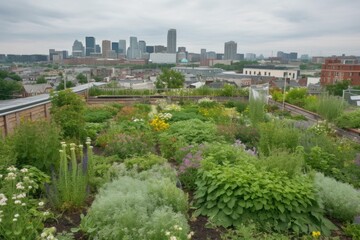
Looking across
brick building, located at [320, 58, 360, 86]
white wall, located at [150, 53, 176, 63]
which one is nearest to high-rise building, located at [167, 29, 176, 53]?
white wall, located at [150, 53, 176, 63]

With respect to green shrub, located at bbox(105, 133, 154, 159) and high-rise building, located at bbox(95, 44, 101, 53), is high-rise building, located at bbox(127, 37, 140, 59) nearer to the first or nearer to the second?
high-rise building, located at bbox(95, 44, 101, 53)

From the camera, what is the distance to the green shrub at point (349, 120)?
25.7 ft

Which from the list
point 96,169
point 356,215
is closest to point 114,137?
point 96,169

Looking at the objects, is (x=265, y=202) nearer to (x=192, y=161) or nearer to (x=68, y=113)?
(x=192, y=161)

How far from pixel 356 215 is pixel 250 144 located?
8.81ft

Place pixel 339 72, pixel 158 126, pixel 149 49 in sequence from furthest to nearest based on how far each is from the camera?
1. pixel 149 49
2. pixel 339 72
3. pixel 158 126

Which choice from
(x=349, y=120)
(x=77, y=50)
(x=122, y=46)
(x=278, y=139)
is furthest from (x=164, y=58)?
(x=278, y=139)

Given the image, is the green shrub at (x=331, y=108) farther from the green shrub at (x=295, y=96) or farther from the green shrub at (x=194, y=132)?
the green shrub at (x=194, y=132)

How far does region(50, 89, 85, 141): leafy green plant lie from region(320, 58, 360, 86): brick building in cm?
4876

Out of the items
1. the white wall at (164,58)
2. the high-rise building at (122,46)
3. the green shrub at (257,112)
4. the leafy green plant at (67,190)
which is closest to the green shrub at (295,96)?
the green shrub at (257,112)

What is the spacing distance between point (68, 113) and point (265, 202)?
4.73m

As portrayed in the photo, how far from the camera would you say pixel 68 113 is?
242 inches

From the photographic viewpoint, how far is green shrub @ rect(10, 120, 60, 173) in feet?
12.8

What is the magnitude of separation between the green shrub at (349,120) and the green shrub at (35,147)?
304 inches
